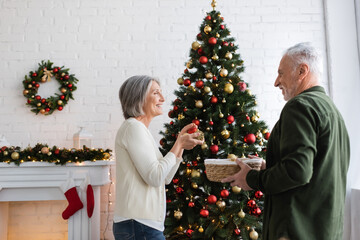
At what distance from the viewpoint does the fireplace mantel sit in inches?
105

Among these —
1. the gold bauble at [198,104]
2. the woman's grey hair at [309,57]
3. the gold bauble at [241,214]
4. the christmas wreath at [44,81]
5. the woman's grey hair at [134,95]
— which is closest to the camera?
the woman's grey hair at [309,57]

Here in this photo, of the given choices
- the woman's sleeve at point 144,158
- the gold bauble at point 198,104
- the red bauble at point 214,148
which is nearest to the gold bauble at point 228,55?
the gold bauble at point 198,104

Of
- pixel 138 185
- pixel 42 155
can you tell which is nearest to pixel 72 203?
pixel 42 155

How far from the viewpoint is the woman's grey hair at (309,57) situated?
1.29 m

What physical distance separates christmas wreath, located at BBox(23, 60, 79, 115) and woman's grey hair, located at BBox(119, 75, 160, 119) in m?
1.64

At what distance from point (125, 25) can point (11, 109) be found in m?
1.42

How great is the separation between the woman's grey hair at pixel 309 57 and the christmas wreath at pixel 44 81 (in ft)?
7.85

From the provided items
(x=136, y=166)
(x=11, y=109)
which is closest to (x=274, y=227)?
(x=136, y=166)

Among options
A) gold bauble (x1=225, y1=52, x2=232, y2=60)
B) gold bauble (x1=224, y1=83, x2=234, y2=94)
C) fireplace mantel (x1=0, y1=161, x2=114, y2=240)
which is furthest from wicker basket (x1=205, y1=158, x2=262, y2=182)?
fireplace mantel (x1=0, y1=161, x2=114, y2=240)

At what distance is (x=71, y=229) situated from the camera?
270cm

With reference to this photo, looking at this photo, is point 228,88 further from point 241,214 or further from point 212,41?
point 241,214

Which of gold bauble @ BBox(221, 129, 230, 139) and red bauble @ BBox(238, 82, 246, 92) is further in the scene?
red bauble @ BBox(238, 82, 246, 92)

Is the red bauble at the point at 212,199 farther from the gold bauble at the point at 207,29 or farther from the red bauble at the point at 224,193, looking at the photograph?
the gold bauble at the point at 207,29

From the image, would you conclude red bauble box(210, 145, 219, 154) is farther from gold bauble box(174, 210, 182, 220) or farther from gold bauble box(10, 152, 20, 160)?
gold bauble box(10, 152, 20, 160)
